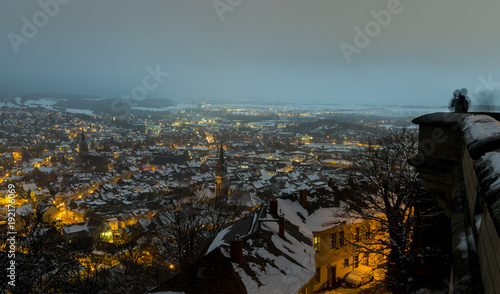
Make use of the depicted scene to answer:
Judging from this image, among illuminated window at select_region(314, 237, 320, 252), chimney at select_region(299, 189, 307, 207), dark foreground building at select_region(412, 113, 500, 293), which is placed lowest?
illuminated window at select_region(314, 237, 320, 252)

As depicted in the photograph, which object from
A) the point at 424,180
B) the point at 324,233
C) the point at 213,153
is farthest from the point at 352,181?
the point at 213,153

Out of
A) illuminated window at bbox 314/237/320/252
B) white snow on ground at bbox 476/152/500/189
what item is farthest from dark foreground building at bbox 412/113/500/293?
illuminated window at bbox 314/237/320/252

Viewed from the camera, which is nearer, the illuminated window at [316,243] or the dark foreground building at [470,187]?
the dark foreground building at [470,187]

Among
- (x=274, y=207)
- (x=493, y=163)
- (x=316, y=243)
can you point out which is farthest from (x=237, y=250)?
(x=493, y=163)

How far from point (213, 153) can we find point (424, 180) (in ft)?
362

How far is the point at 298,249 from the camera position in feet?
46.7

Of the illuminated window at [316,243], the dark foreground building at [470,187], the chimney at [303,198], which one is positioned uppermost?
the dark foreground building at [470,187]

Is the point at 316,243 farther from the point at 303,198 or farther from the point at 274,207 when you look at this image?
Answer: the point at 274,207

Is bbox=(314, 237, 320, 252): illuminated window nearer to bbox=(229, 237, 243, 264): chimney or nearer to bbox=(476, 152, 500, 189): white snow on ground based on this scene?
bbox=(229, 237, 243, 264): chimney

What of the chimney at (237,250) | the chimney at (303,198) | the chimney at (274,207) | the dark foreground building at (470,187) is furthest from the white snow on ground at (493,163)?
the chimney at (303,198)

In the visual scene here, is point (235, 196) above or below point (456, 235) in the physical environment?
below

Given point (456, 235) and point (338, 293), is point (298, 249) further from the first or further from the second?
point (456, 235)

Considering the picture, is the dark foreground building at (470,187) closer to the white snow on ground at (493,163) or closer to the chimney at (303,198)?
the white snow on ground at (493,163)

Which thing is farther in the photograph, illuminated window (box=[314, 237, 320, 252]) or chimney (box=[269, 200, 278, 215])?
illuminated window (box=[314, 237, 320, 252])
